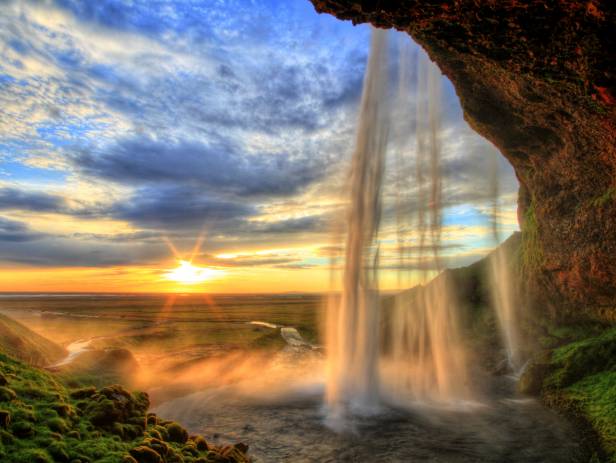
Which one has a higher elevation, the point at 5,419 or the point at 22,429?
the point at 5,419

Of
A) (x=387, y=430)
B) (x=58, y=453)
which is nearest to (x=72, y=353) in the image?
(x=58, y=453)

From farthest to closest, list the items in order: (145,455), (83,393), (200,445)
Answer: (83,393), (200,445), (145,455)

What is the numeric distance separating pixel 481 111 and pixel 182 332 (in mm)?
48951

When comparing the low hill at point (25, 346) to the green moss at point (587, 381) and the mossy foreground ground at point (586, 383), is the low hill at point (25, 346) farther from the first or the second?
the green moss at point (587, 381)

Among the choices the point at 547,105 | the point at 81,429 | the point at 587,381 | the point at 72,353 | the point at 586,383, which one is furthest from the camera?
the point at 72,353

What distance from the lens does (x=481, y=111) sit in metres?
27.6

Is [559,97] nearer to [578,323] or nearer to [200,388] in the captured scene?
[578,323]

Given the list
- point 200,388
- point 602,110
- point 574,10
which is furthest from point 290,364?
point 574,10

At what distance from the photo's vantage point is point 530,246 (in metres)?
35.5

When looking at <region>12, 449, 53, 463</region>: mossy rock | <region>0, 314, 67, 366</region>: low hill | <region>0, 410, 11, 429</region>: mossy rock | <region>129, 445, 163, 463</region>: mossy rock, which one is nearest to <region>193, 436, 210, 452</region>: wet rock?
<region>129, 445, 163, 463</region>: mossy rock

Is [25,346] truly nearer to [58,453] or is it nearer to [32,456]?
[58,453]

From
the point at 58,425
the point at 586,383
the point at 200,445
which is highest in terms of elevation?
the point at 58,425

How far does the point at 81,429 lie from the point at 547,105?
2841 centimetres

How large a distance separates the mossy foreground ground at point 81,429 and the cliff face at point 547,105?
16496mm
